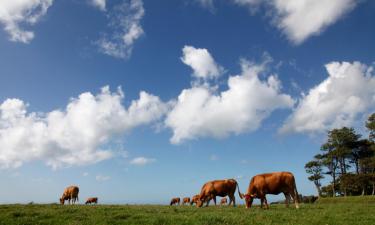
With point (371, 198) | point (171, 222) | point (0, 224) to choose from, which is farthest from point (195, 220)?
point (371, 198)

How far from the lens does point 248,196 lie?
25.5 m

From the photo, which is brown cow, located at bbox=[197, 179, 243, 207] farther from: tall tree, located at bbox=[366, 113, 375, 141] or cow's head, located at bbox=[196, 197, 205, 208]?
tall tree, located at bbox=[366, 113, 375, 141]

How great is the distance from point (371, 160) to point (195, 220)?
6214cm

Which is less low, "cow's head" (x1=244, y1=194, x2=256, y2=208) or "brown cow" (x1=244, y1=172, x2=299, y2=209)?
"brown cow" (x1=244, y1=172, x2=299, y2=209)

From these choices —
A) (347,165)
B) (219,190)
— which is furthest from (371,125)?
(219,190)

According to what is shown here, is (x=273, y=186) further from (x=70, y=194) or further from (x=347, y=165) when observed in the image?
(x=347, y=165)

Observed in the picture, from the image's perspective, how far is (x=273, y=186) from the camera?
85.5ft

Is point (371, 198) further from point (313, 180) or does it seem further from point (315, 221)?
point (315, 221)

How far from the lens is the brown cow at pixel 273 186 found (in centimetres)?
2570

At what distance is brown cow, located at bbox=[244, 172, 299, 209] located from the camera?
25.7m

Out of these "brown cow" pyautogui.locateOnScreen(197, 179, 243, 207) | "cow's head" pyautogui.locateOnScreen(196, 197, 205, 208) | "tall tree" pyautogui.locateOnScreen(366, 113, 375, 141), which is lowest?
"cow's head" pyautogui.locateOnScreen(196, 197, 205, 208)

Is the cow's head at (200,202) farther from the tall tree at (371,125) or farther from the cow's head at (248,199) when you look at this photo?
the tall tree at (371,125)

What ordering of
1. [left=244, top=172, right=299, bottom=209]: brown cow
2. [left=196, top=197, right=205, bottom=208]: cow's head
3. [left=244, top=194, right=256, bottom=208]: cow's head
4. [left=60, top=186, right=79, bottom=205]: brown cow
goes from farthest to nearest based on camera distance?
[left=60, top=186, right=79, bottom=205]: brown cow < [left=196, top=197, right=205, bottom=208]: cow's head < [left=244, top=172, right=299, bottom=209]: brown cow < [left=244, top=194, right=256, bottom=208]: cow's head

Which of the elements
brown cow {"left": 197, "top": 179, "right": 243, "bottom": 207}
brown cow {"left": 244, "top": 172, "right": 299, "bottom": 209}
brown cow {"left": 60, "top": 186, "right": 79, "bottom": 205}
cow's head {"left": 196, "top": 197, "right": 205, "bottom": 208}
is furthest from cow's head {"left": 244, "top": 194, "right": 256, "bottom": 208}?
brown cow {"left": 60, "top": 186, "right": 79, "bottom": 205}
